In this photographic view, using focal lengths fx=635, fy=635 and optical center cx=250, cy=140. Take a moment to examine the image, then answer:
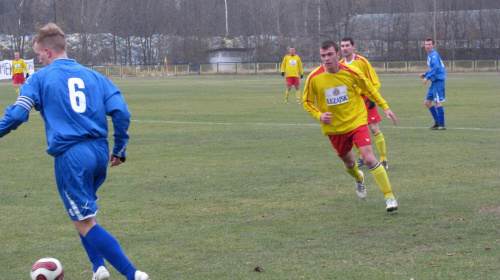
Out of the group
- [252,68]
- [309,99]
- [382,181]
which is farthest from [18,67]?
[252,68]

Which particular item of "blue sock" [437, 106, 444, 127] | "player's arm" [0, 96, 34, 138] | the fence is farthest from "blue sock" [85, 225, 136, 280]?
the fence

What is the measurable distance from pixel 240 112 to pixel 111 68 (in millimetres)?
45619

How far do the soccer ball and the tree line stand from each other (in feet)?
203

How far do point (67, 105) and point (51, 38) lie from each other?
50 cm

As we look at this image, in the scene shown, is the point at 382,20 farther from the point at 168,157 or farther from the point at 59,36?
the point at 59,36

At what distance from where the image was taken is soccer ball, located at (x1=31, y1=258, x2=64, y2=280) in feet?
14.9

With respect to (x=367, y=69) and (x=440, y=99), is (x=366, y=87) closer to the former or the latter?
(x=367, y=69)

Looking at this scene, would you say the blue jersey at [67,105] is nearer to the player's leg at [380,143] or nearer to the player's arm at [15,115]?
the player's arm at [15,115]

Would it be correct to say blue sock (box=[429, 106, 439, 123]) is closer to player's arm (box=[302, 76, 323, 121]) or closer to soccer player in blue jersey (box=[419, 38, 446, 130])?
soccer player in blue jersey (box=[419, 38, 446, 130])

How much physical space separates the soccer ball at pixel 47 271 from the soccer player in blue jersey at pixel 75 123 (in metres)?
0.35

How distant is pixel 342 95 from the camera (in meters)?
7.25

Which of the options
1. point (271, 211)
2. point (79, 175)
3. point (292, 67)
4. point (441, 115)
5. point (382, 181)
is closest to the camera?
point (79, 175)

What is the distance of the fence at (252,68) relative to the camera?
56250 millimetres

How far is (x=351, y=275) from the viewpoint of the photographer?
486 cm
